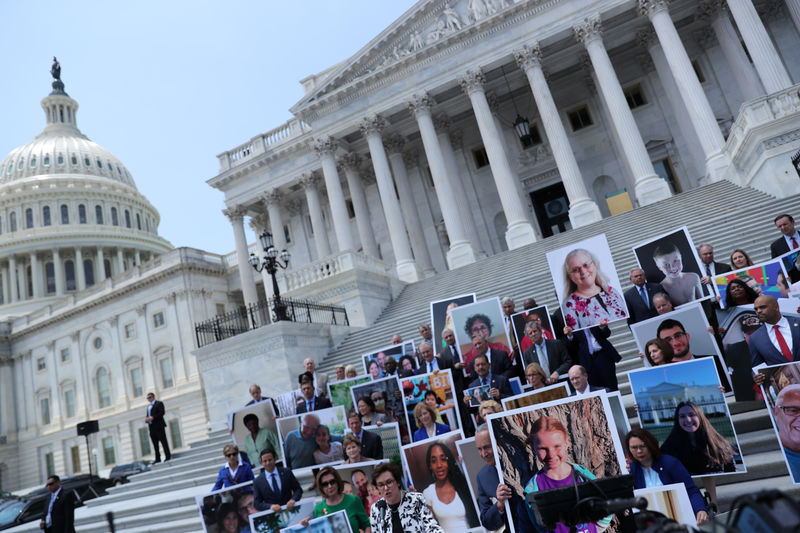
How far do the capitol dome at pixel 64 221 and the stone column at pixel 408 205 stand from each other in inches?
1951

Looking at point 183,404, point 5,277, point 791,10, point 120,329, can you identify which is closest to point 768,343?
point 791,10

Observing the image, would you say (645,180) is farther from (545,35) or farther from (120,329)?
(120,329)

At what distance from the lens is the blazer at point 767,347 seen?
16.4 feet

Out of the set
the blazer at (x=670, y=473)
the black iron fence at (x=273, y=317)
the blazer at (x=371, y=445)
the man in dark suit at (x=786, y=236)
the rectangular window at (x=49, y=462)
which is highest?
the black iron fence at (x=273, y=317)

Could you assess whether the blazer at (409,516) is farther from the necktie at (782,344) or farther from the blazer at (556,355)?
the necktie at (782,344)

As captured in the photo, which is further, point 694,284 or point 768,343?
point 694,284

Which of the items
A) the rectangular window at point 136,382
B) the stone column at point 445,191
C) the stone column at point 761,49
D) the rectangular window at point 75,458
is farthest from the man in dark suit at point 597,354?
the rectangular window at point 75,458

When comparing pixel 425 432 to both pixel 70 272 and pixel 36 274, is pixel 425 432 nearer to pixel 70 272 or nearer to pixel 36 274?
pixel 36 274

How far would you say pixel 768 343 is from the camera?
203 inches

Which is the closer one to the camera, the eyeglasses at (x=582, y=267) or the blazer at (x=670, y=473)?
the blazer at (x=670, y=473)

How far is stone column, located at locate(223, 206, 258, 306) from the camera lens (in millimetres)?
33438

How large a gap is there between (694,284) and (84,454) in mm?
52637

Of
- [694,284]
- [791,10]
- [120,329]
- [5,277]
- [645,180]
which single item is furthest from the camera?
[5,277]

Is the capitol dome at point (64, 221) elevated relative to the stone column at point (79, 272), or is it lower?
elevated
